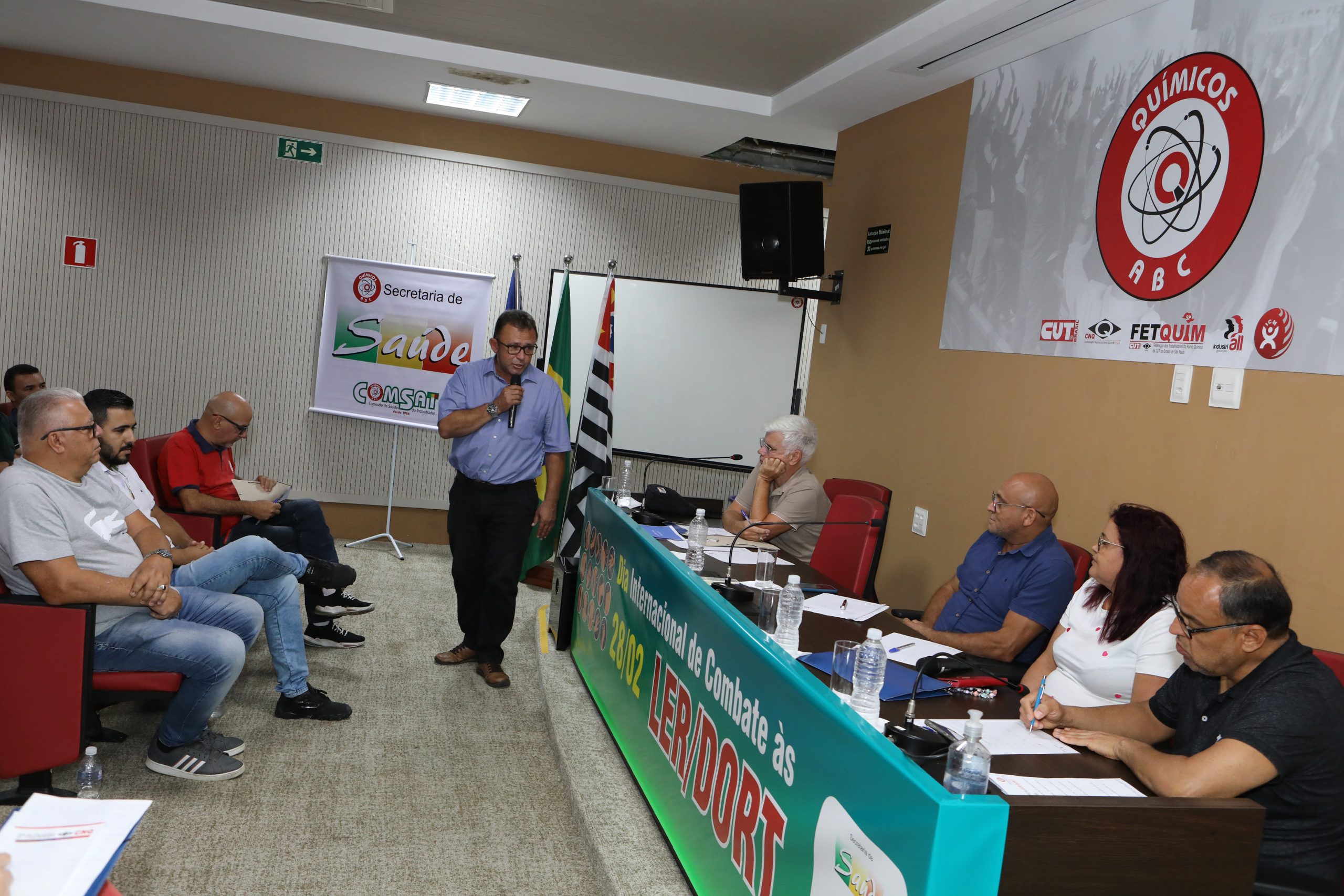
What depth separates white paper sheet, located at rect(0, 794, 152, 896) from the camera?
116 centimetres

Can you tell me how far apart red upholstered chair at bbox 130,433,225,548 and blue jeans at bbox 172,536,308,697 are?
629 millimetres

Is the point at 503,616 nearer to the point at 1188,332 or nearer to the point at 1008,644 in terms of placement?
the point at 1008,644

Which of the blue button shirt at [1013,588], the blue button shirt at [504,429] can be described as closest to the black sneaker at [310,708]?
the blue button shirt at [504,429]

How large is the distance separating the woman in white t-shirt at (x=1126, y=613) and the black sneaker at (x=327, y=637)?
10.2 feet

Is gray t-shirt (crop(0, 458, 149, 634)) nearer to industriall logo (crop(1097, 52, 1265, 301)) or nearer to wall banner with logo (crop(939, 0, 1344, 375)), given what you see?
wall banner with logo (crop(939, 0, 1344, 375))

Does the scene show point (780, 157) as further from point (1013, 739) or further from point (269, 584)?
point (1013, 739)

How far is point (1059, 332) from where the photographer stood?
139 inches

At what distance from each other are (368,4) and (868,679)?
11.9 feet

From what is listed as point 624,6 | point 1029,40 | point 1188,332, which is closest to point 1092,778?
point 1188,332

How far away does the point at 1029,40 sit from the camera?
3.65 m

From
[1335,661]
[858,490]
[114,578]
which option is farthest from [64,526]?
[1335,661]

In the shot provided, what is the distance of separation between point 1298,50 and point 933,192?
6.15 feet

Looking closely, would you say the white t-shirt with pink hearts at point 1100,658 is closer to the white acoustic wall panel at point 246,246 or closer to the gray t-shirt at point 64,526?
the gray t-shirt at point 64,526

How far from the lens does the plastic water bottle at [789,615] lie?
2.42 metres
